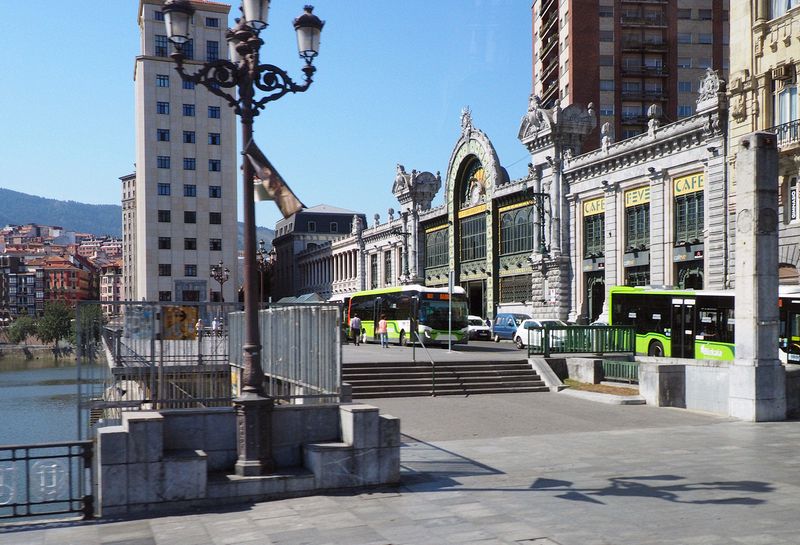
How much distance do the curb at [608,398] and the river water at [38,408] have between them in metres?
20.4

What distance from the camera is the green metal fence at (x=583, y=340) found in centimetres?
2614

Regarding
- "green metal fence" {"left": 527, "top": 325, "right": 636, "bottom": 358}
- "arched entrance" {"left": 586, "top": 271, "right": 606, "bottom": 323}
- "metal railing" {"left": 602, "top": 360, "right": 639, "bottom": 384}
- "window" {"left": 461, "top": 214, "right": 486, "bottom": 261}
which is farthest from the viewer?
"window" {"left": 461, "top": 214, "right": 486, "bottom": 261}

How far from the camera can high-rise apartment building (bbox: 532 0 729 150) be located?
2665 inches

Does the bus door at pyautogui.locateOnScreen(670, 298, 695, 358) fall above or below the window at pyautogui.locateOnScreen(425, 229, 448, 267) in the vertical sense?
below

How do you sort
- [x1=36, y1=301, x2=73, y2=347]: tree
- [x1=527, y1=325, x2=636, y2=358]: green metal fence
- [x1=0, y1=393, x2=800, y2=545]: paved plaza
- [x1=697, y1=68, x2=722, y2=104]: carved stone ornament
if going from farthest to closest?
1. [x1=36, y1=301, x2=73, y2=347]: tree
2. [x1=697, y1=68, x2=722, y2=104]: carved stone ornament
3. [x1=527, y1=325, x2=636, y2=358]: green metal fence
4. [x1=0, y1=393, x2=800, y2=545]: paved plaza

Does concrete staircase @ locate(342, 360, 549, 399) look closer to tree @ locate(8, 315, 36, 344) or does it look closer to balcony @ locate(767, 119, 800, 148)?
balcony @ locate(767, 119, 800, 148)

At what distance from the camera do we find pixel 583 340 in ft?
86.1

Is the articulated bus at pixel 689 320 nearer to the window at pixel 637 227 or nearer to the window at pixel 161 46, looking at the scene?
the window at pixel 637 227

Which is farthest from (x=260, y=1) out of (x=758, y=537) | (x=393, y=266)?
(x=393, y=266)

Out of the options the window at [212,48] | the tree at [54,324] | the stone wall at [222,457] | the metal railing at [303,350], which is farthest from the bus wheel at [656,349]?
the tree at [54,324]

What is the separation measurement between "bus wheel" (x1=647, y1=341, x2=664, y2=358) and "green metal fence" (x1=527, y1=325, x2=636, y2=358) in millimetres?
4622

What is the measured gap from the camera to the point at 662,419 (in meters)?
17.1

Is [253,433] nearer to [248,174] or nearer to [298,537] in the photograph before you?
[298,537]

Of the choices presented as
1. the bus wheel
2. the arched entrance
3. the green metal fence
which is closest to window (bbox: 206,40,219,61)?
the arched entrance
